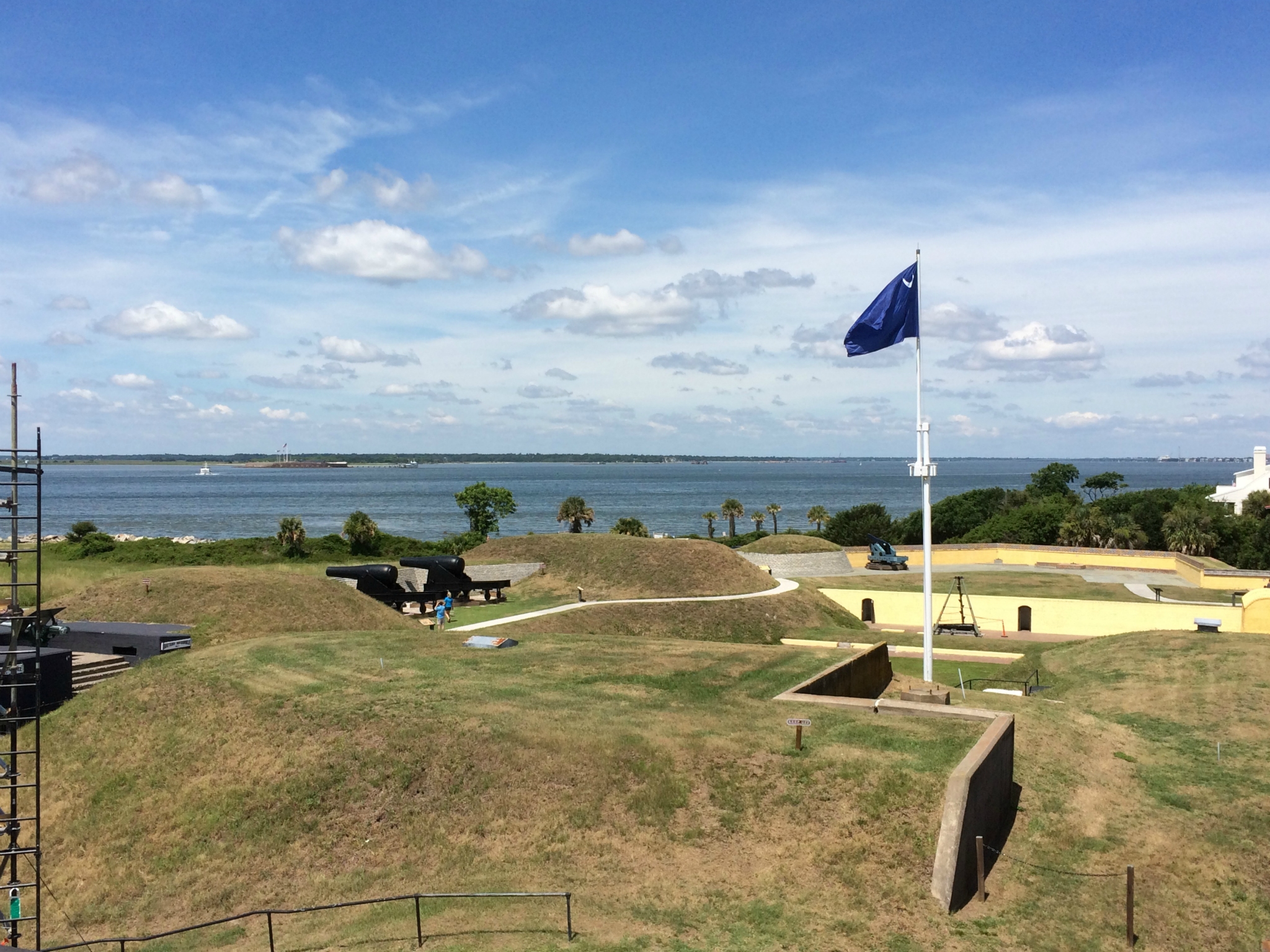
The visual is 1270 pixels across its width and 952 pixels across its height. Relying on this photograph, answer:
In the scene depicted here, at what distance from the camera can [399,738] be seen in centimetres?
1869

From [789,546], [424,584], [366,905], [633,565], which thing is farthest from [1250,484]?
[366,905]

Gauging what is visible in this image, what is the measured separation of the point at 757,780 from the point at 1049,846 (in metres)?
5.29

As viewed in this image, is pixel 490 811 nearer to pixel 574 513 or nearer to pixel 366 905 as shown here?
pixel 366 905

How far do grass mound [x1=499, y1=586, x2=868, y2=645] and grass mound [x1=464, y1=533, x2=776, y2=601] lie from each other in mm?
2690

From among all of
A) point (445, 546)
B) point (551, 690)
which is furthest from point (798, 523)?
point (551, 690)

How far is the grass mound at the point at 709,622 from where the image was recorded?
3488 centimetres

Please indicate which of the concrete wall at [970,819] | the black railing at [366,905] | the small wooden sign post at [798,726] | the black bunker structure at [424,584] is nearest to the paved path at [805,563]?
the black bunker structure at [424,584]

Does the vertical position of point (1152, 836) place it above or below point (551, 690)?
below

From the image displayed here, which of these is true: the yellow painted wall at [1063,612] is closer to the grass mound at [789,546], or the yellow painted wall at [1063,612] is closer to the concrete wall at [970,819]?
the grass mound at [789,546]

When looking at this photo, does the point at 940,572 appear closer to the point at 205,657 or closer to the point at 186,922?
the point at 205,657

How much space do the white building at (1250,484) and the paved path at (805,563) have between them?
61588 millimetres

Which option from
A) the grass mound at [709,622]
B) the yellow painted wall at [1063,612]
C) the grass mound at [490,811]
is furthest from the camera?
the yellow painted wall at [1063,612]

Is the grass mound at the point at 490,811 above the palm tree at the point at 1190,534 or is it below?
below

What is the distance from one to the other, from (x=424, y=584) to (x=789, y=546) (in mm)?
23060
